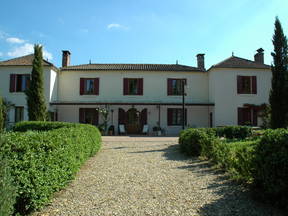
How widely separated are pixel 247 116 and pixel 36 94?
16660 mm

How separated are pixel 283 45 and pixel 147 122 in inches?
450

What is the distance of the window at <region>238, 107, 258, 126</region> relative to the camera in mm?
17500

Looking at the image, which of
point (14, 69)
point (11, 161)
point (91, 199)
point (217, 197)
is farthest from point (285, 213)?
point (14, 69)

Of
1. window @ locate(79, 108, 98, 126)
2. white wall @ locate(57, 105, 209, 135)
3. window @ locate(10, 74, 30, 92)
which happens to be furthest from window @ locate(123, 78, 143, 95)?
window @ locate(10, 74, 30, 92)

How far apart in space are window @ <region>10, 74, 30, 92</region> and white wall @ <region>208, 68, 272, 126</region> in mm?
15585

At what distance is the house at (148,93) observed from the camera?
57.7 ft

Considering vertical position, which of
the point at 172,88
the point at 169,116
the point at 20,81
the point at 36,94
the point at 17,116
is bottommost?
the point at 17,116

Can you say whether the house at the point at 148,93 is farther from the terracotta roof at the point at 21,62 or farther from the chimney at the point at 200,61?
the chimney at the point at 200,61

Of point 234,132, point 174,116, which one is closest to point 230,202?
point 234,132

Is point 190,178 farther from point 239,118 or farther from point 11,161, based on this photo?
point 239,118

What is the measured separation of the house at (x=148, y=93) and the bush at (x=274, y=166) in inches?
548

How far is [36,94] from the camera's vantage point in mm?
15320

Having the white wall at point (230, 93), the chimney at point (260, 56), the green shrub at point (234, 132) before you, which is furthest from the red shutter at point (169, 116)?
the chimney at point (260, 56)

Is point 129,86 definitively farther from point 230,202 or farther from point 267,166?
point 267,166
